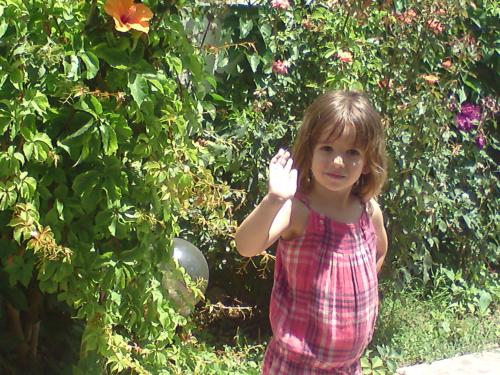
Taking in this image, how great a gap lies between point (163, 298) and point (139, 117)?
64 centimetres

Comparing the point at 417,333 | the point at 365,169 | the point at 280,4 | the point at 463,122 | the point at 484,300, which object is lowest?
the point at 417,333

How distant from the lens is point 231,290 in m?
4.93

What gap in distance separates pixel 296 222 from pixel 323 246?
101 mm

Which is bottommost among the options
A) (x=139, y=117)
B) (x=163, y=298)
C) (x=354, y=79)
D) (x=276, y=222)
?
(x=163, y=298)

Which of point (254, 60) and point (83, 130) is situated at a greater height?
point (254, 60)

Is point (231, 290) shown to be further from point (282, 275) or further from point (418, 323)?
point (282, 275)

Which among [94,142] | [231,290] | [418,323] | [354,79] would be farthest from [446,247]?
[94,142]

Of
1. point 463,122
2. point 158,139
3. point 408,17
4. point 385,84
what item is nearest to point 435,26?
point 408,17

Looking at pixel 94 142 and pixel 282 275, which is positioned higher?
pixel 94 142

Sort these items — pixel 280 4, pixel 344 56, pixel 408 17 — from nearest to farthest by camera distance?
pixel 344 56 < pixel 280 4 < pixel 408 17

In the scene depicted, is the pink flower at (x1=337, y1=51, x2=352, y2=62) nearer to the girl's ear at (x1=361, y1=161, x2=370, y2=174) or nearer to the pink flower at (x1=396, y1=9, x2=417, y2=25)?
the pink flower at (x1=396, y1=9, x2=417, y2=25)

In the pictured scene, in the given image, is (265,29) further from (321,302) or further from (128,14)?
(321,302)

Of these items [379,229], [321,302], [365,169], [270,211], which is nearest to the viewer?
[270,211]

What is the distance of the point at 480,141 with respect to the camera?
5.68 m
